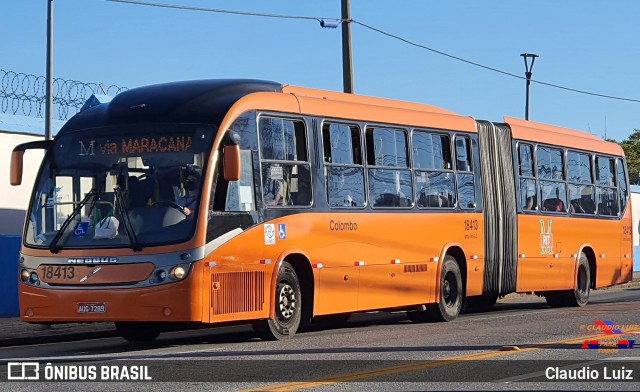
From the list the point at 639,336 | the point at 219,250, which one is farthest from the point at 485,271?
the point at 219,250

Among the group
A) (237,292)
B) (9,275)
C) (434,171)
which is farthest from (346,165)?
(9,275)

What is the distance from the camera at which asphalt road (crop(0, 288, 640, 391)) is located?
11484mm

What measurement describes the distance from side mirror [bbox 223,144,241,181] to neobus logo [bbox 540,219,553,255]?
11.0 meters

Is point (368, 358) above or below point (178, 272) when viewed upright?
below

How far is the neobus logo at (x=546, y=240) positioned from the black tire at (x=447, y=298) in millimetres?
3616

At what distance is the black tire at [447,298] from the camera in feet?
69.7

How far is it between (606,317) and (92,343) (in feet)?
28.1

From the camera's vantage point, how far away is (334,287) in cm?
1814

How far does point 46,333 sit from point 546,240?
10493mm

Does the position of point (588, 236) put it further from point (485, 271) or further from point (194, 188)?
point (194, 188)

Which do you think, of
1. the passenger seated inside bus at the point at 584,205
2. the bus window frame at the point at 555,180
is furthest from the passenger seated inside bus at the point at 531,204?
the passenger seated inside bus at the point at 584,205

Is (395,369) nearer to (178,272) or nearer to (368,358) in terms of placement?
(368,358)

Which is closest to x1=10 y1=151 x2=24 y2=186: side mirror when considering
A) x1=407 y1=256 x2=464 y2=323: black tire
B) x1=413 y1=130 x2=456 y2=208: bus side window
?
x1=413 y1=130 x2=456 y2=208: bus side window

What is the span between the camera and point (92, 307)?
611 inches
